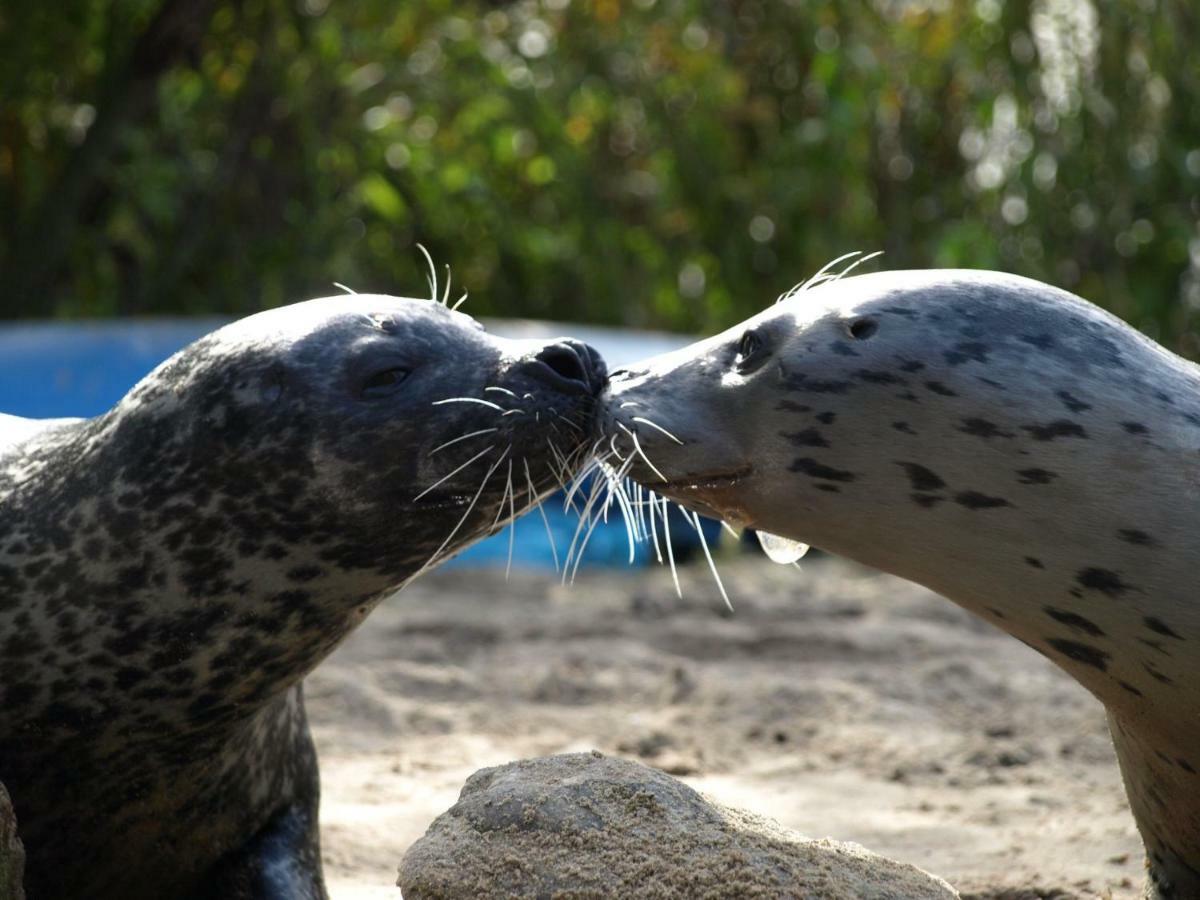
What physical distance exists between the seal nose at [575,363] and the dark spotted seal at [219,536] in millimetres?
14

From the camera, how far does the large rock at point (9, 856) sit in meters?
2.44

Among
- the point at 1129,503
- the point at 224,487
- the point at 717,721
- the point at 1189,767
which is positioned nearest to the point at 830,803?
the point at 717,721

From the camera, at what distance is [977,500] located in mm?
2715

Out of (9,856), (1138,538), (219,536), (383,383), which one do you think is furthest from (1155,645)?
(9,856)

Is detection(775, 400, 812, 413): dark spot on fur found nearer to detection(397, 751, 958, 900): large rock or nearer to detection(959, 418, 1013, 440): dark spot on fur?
detection(959, 418, 1013, 440): dark spot on fur

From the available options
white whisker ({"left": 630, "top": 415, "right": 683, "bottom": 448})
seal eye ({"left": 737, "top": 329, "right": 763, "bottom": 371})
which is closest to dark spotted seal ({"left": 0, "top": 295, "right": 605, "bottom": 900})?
white whisker ({"left": 630, "top": 415, "right": 683, "bottom": 448})

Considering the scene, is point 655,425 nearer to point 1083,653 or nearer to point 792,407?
point 792,407

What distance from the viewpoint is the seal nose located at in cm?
295

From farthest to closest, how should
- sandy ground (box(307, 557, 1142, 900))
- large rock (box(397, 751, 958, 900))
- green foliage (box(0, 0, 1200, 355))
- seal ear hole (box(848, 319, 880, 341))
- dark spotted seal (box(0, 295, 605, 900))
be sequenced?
green foliage (box(0, 0, 1200, 355)) < sandy ground (box(307, 557, 1142, 900)) < seal ear hole (box(848, 319, 880, 341)) < dark spotted seal (box(0, 295, 605, 900)) < large rock (box(397, 751, 958, 900))

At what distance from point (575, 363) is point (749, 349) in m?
0.29

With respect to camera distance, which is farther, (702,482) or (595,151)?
(595,151)

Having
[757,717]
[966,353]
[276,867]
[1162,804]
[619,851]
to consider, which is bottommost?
[757,717]

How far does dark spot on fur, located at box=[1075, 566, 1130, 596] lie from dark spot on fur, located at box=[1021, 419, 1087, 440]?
8.0 inches

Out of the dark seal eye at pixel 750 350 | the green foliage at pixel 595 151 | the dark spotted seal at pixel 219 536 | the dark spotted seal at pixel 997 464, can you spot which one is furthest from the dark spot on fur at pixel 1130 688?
the green foliage at pixel 595 151
